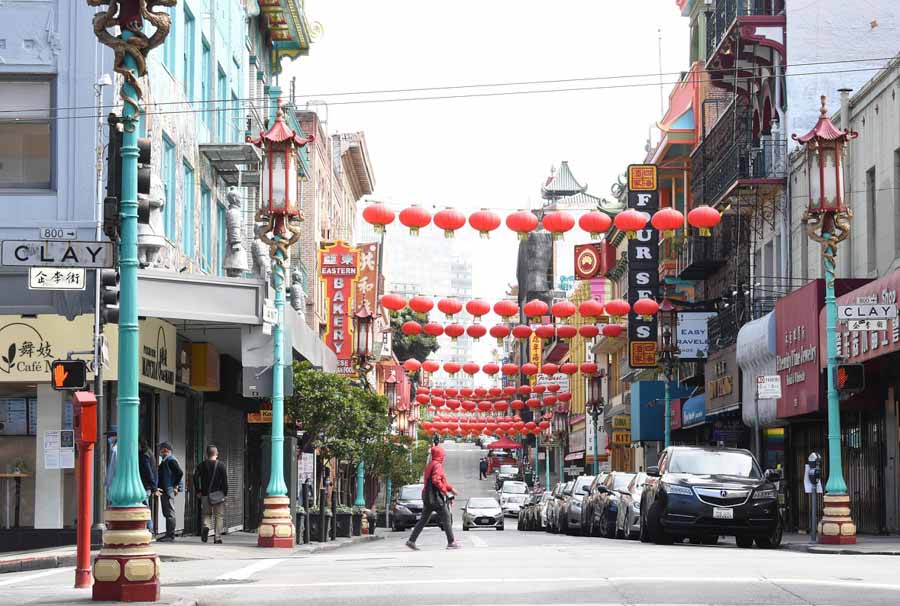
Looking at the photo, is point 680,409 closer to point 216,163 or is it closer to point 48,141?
point 216,163

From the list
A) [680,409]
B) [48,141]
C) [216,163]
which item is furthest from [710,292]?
[48,141]

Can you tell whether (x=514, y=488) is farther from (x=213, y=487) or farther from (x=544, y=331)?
(x=213, y=487)

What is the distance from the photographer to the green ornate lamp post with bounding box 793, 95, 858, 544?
85.1 ft

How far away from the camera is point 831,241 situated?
85.4 feet

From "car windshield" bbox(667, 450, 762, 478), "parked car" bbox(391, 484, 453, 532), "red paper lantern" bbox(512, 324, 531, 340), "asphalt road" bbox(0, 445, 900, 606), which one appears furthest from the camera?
"parked car" bbox(391, 484, 453, 532)

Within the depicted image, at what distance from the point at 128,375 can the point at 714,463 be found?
13.3 metres

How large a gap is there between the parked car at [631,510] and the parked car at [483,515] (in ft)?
80.1

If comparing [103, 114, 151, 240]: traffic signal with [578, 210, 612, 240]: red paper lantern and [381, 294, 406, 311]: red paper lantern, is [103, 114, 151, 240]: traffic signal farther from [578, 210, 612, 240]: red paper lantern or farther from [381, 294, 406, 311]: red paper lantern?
[381, 294, 406, 311]: red paper lantern

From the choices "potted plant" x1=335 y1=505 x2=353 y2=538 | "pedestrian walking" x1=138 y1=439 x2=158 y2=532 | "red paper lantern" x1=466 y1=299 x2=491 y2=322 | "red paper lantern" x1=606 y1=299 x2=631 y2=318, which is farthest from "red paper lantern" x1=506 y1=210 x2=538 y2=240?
"red paper lantern" x1=606 y1=299 x2=631 y2=318

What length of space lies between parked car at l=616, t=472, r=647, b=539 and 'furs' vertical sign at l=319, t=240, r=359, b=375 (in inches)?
1234

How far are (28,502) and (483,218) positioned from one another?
10.4 metres

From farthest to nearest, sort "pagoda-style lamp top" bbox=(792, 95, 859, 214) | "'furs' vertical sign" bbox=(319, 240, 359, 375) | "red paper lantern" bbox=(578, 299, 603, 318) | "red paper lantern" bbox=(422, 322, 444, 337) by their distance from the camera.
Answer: "'furs' vertical sign" bbox=(319, 240, 359, 375), "red paper lantern" bbox=(422, 322, 444, 337), "red paper lantern" bbox=(578, 299, 603, 318), "pagoda-style lamp top" bbox=(792, 95, 859, 214)

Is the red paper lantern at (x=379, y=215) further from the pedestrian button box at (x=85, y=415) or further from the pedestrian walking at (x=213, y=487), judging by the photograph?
the pedestrian button box at (x=85, y=415)

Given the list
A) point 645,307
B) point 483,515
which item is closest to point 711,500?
point 645,307
